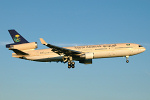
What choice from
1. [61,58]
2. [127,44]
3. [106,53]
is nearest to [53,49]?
[61,58]

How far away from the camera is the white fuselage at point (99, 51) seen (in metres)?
66.6

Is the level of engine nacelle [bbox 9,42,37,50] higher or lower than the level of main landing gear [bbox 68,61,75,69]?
higher

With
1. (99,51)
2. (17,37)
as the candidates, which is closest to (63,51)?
(99,51)

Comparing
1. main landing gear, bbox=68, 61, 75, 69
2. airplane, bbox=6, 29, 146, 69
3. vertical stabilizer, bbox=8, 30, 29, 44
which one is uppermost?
vertical stabilizer, bbox=8, 30, 29, 44

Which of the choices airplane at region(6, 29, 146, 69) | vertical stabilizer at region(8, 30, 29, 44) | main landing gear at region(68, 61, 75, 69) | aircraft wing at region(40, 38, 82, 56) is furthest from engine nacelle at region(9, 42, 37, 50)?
main landing gear at region(68, 61, 75, 69)

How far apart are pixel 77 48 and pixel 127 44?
10121mm

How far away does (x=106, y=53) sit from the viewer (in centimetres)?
6650

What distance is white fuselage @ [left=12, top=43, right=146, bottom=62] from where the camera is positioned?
66.6m

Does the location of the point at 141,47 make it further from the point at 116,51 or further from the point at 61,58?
the point at 61,58

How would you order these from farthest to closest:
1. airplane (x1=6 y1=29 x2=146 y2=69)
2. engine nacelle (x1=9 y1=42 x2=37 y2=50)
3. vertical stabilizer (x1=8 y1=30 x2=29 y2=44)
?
vertical stabilizer (x1=8 y1=30 x2=29 y2=44)
engine nacelle (x1=9 y1=42 x2=37 y2=50)
airplane (x1=6 y1=29 x2=146 y2=69)

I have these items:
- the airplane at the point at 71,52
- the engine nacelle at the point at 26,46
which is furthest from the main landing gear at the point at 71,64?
the engine nacelle at the point at 26,46

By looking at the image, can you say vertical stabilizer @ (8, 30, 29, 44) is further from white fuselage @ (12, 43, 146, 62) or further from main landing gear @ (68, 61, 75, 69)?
main landing gear @ (68, 61, 75, 69)

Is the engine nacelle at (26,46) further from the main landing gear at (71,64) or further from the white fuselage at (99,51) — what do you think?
the main landing gear at (71,64)

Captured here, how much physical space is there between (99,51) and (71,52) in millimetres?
5541
